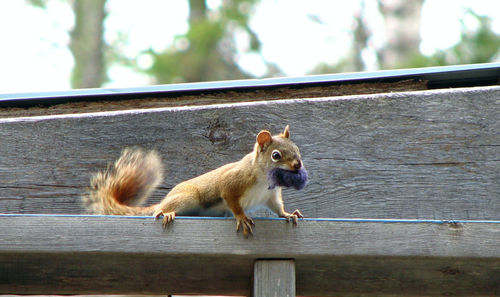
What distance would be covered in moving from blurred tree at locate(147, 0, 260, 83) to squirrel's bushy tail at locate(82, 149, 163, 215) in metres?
6.60

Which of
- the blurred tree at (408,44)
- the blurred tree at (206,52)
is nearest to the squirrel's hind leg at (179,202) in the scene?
the blurred tree at (408,44)

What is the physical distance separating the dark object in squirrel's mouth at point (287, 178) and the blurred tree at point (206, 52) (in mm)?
6919

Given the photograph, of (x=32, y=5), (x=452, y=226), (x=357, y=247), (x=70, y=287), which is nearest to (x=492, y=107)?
(x=452, y=226)

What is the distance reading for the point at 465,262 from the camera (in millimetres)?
2186

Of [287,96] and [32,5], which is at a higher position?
[32,5]

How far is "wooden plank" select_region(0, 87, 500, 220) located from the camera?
246cm

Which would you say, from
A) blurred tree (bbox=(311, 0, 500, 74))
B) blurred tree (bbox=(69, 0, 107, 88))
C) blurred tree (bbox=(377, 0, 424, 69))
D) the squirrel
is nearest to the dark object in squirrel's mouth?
the squirrel

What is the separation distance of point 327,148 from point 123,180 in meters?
0.74

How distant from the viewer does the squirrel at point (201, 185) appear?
2480 millimetres

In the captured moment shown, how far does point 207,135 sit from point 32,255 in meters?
0.76

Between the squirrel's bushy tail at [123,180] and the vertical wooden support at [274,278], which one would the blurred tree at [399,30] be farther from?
the vertical wooden support at [274,278]

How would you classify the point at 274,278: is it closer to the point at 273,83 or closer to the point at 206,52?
the point at 273,83

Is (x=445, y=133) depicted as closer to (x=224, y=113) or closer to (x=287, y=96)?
(x=287, y=96)

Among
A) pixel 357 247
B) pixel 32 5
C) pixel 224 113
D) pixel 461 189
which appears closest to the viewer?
pixel 357 247
